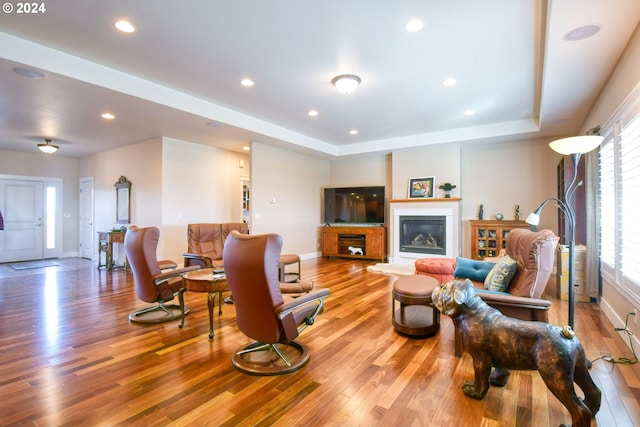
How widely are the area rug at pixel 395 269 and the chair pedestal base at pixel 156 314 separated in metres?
3.80

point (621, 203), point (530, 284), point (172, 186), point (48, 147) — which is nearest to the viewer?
point (530, 284)

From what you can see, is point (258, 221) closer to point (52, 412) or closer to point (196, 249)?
point (196, 249)

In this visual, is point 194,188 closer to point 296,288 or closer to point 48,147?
point 48,147

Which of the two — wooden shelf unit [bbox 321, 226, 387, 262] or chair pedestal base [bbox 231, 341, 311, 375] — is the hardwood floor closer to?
chair pedestal base [bbox 231, 341, 311, 375]

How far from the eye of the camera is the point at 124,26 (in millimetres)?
2961

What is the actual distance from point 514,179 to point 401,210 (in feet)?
7.92

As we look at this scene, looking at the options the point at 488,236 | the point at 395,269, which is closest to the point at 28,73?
the point at 395,269

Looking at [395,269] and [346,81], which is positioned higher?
[346,81]

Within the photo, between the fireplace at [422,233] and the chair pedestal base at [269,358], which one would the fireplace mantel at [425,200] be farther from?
the chair pedestal base at [269,358]

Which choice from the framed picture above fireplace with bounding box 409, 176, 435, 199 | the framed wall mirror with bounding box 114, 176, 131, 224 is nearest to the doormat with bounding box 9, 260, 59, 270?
the framed wall mirror with bounding box 114, 176, 131, 224

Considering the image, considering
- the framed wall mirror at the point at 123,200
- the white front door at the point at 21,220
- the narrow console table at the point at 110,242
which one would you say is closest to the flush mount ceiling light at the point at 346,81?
the framed wall mirror at the point at 123,200

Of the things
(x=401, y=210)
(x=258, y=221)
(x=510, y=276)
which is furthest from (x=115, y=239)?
(x=510, y=276)

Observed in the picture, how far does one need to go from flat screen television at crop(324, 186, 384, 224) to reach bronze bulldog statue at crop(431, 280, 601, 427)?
5.85 meters

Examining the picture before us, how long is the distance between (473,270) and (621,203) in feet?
4.89
